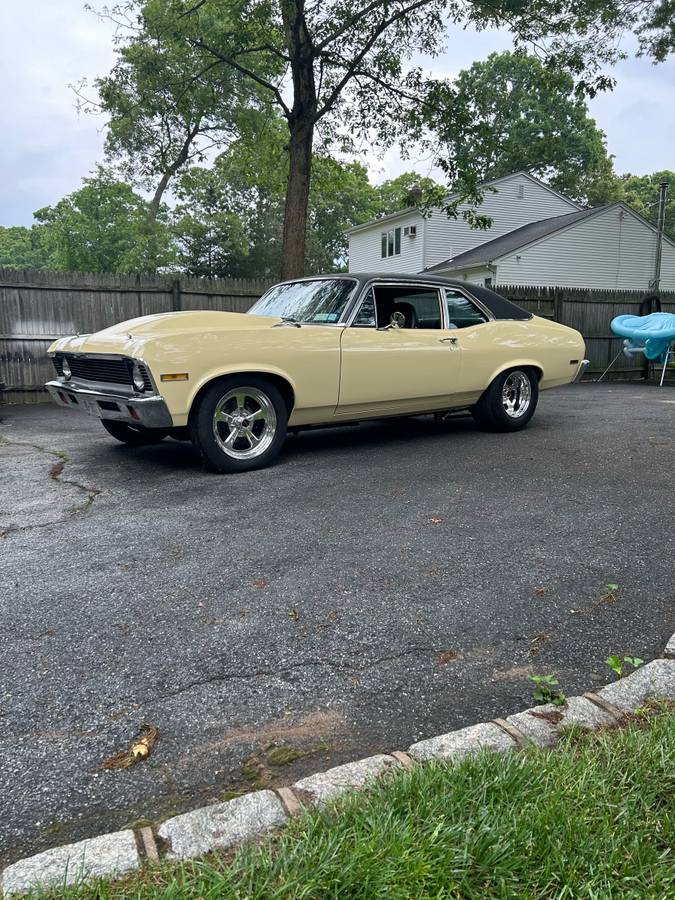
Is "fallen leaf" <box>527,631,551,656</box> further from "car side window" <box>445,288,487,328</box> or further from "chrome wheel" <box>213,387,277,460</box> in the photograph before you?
"car side window" <box>445,288,487,328</box>

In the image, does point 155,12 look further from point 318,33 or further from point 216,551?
point 216,551

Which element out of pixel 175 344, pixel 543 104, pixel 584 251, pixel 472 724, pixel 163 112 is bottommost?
pixel 472 724

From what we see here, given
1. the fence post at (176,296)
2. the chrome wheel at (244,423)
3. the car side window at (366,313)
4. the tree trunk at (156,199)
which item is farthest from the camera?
the tree trunk at (156,199)

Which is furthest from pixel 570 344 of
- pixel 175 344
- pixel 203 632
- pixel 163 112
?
pixel 163 112

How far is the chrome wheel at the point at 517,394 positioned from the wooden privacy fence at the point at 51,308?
6880mm

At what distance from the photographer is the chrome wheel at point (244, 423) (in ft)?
17.5

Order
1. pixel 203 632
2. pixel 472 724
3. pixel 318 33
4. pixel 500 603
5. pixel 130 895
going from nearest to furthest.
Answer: pixel 130 895 → pixel 472 724 → pixel 203 632 → pixel 500 603 → pixel 318 33

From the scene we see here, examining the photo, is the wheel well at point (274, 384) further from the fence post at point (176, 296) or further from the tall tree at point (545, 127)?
the tall tree at point (545, 127)

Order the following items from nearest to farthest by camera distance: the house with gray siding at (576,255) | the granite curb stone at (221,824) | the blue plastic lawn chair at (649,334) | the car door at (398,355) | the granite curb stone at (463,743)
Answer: the granite curb stone at (221,824), the granite curb stone at (463,743), the car door at (398,355), the blue plastic lawn chair at (649,334), the house with gray siding at (576,255)

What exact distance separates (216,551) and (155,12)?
1005 inches

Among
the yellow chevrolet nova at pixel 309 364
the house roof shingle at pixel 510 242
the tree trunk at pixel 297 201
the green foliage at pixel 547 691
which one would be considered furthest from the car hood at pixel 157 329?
the house roof shingle at pixel 510 242

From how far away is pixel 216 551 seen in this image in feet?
11.8

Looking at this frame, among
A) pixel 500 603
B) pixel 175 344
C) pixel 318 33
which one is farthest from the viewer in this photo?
pixel 318 33

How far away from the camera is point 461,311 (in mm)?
6910
